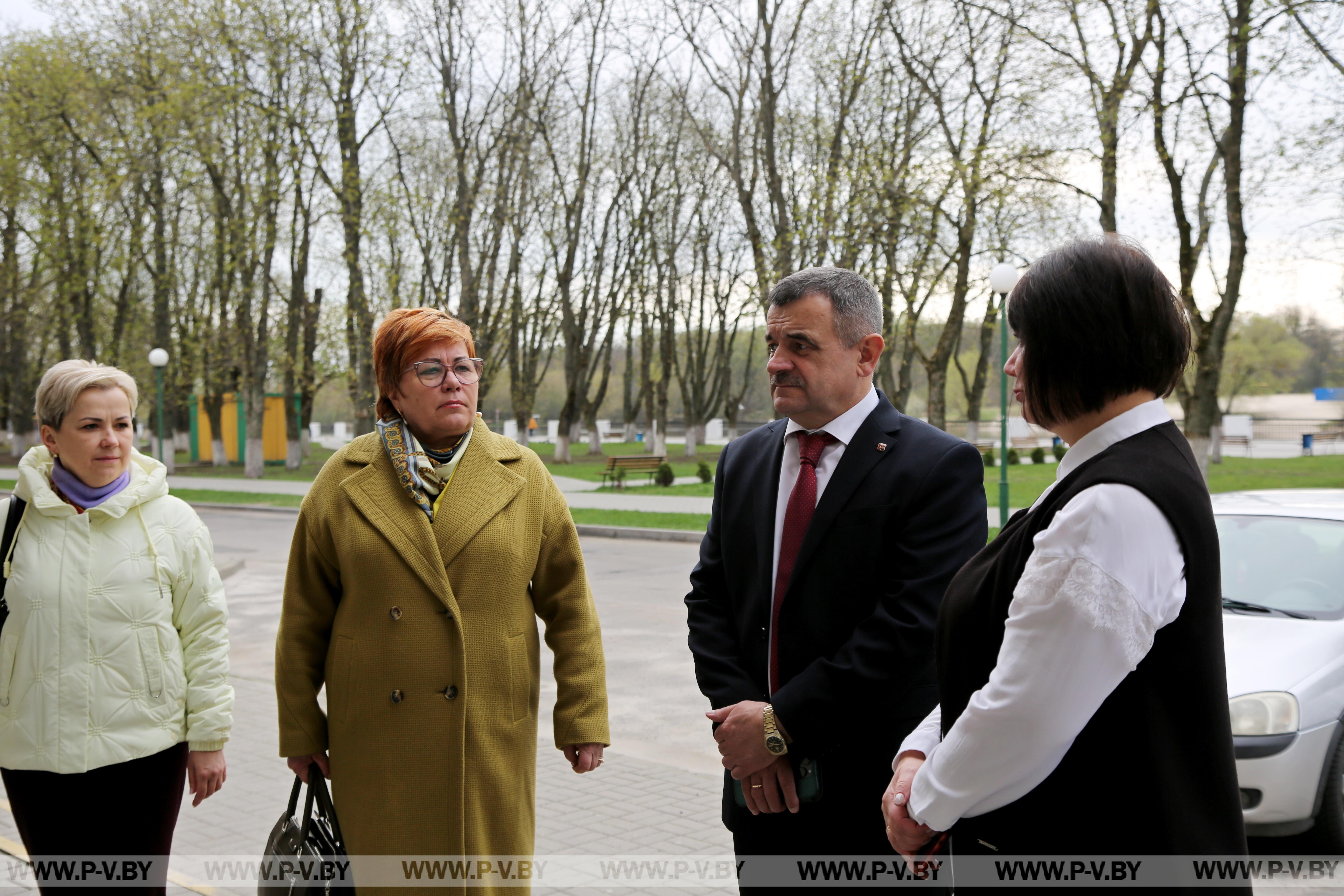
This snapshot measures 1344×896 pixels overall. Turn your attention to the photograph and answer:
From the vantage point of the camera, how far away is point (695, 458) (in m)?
44.1

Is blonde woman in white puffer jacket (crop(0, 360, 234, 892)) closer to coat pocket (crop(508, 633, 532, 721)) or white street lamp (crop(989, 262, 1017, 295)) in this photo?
coat pocket (crop(508, 633, 532, 721))

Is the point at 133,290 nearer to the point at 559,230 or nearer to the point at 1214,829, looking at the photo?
the point at 559,230

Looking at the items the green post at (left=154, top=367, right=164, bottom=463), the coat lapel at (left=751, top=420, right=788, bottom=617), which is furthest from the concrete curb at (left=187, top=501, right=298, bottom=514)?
the coat lapel at (left=751, top=420, right=788, bottom=617)

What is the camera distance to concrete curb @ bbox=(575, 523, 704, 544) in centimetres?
1708

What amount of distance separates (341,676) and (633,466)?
86.8 feet

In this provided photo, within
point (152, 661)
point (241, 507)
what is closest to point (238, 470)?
point (241, 507)

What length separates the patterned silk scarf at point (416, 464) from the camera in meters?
2.80

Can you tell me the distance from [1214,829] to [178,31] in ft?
100

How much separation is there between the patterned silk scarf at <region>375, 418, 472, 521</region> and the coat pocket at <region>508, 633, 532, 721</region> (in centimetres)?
40

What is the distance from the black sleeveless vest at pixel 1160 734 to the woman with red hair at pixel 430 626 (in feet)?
4.74

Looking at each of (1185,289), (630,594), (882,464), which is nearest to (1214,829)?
(882,464)

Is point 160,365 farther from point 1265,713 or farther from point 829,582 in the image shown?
point 829,582

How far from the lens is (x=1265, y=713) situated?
4.39 m

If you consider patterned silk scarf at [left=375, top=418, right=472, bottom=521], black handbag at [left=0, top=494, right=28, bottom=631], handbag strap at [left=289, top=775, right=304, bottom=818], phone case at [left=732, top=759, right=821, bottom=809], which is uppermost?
patterned silk scarf at [left=375, top=418, right=472, bottom=521]
